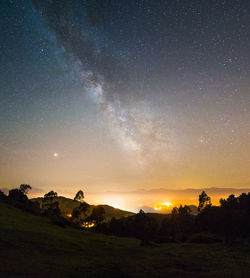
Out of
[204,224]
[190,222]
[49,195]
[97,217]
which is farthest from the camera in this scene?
[49,195]

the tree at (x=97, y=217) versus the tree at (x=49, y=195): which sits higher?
the tree at (x=49, y=195)

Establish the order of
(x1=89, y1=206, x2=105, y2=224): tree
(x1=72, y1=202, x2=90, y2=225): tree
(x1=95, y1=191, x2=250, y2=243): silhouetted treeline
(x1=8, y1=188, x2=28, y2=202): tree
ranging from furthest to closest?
(x1=8, y1=188, x2=28, y2=202): tree → (x1=72, y1=202, x2=90, y2=225): tree → (x1=89, y1=206, x2=105, y2=224): tree → (x1=95, y1=191, x2=250, y2=243): silhouetted treeline

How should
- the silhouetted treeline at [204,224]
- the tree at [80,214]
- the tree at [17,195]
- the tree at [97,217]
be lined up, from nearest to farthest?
the silhouetted treeline at [204,224] → the tree at [97,217] → the tree at [80,214] → the tree at [17,195]

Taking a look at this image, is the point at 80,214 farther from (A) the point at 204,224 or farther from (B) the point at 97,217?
(A) the point at 204,224

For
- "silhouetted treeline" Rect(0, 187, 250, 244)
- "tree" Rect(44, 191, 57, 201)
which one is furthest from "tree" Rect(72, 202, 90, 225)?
"tree" Rect(44, 191, 57, 201)

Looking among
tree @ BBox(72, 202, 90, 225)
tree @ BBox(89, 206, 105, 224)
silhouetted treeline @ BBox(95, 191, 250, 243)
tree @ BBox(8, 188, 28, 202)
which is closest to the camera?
silhouetted treeline @ BBox(95, 191, 250, 243)

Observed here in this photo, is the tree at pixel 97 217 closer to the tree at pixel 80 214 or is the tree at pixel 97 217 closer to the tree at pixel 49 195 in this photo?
the tree at pixel 80 214

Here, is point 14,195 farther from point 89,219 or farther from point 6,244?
point 6,244

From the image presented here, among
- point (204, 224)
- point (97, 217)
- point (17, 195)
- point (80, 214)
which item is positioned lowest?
point (97, 217)

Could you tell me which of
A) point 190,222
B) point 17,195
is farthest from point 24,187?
point 190,222

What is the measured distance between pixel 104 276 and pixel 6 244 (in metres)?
10.5

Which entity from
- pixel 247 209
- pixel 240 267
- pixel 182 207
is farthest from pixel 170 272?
pixel 182 207

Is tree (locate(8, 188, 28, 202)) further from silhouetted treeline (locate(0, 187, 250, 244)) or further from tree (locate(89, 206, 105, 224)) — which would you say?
tree (locate(89, 206, 105, 224))

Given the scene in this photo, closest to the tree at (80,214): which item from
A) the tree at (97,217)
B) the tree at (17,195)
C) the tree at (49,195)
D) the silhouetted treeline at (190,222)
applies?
the silhouetted treeline at (190,222)
